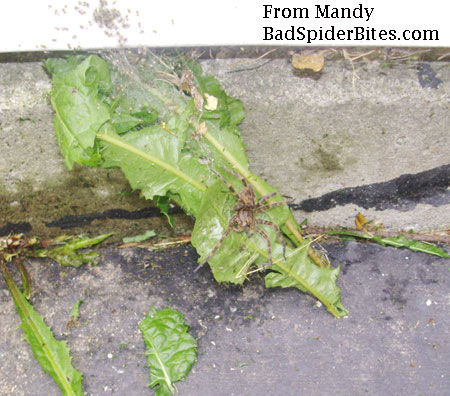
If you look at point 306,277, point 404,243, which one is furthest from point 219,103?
point 404,243

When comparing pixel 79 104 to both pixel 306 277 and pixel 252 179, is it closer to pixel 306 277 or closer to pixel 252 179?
pixel 252 179

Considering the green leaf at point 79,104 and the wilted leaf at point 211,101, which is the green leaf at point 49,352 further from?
the wilted leaf at point 211,101

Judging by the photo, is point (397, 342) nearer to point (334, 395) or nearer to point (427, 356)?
point (427, 356)

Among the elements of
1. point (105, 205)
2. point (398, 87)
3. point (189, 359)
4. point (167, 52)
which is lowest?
point (189, 359)

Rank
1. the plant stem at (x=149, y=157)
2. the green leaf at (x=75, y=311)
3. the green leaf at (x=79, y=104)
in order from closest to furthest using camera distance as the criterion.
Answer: the green leaf at (x=79, y=104)
the plant stem at (x=149, y=157)
the green leaf at (x=75, y=311)

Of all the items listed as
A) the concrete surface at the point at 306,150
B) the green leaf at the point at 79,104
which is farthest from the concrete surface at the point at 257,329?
the green leaf at the point at 79,104

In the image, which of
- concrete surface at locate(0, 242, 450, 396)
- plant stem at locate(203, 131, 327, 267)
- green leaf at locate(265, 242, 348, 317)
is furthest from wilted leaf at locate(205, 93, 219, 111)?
concrete surface at locate(0, 242, 450, 396)

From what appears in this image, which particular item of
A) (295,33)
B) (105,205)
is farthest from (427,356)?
(105,205)
